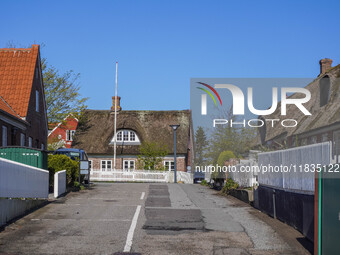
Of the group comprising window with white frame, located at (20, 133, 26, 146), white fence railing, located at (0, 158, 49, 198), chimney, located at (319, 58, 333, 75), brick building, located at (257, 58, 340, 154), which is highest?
chimney, located at (319, 58, 333, 75)

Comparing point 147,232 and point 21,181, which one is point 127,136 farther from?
point 147,232

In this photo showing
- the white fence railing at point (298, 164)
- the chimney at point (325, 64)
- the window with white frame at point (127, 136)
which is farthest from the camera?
the window with white frame at point (127, 136)

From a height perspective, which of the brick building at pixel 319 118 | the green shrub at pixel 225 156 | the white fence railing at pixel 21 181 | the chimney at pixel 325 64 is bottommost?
the white fence railing at pixel 21 181

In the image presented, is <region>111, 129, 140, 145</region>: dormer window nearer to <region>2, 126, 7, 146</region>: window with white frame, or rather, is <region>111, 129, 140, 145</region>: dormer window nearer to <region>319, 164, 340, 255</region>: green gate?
<region>2, 126, 7, 146</region>: window with white frame

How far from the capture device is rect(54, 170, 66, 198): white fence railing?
19109 millimetres

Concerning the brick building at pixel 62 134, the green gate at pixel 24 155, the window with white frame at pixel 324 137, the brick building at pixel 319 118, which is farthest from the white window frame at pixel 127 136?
the green gate at pixel 24 155

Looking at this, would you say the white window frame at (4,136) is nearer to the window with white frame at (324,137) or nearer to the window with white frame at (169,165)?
the window with white frame at (324,137)

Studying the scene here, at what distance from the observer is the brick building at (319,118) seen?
2734 cm

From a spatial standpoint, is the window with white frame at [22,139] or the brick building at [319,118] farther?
the window with white frame at [22,139]

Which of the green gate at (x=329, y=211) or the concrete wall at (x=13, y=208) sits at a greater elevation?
the green gate at (x=329, y=211)

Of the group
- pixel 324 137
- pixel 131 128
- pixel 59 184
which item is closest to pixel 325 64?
pixel 324 137

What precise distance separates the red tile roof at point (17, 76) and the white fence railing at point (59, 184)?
9727 mm

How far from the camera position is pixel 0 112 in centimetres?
2392

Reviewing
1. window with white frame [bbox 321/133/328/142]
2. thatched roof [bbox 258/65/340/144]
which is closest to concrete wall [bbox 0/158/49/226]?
thatched roof [bbox 258/65/340/144]
